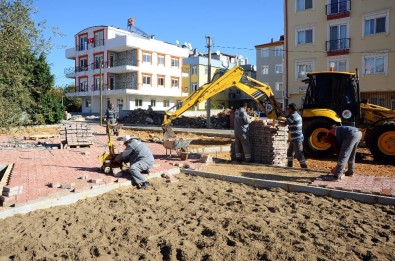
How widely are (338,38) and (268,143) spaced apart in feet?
65.4

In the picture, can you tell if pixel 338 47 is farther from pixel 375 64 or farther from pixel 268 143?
pixel 268 143

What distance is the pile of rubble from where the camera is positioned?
2902cm

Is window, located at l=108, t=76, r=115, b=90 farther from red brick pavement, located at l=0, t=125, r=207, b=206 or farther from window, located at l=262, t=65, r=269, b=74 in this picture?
red brick pavement, located at l=0, t=125, r=207, b=206

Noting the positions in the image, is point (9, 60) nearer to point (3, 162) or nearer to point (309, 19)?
point (3, 162)

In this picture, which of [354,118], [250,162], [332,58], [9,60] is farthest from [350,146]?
[332,58]

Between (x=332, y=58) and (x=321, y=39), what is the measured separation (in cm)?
176

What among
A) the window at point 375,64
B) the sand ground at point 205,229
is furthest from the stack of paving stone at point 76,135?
the window at point 375,64

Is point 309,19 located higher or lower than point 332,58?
higher

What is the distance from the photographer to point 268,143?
34.3 feet

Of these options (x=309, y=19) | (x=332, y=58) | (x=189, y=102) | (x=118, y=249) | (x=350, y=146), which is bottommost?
(x=118, y=249)

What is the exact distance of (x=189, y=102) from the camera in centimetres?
1396

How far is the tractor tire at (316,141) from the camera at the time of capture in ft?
38.2

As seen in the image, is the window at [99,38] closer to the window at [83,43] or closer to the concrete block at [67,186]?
the window at [83,43]

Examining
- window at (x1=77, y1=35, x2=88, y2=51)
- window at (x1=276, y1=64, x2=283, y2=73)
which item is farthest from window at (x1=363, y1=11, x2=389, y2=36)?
window at (x1=77, y1=35, x2=88, y2=51)
